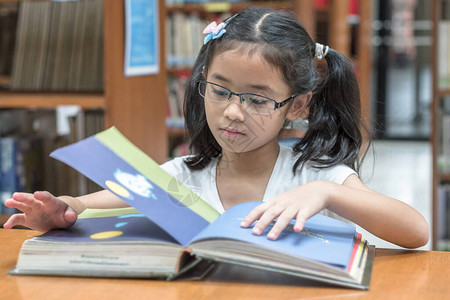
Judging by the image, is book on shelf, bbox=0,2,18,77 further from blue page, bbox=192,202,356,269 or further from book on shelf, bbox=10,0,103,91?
blue page, bbox=192,202,356,269

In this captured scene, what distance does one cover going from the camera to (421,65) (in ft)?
20.4

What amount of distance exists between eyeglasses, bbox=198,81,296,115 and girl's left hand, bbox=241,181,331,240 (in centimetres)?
22

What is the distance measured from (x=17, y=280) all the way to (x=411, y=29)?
19.3 feet

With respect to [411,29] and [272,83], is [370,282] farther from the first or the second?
[411,29]

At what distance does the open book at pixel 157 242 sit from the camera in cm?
78

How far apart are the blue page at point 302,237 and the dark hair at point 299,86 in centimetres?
33

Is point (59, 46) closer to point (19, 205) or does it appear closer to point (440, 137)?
point (19, 205)

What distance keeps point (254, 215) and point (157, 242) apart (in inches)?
5.3

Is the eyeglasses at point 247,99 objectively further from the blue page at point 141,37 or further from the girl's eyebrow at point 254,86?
the blue page at point 141,37

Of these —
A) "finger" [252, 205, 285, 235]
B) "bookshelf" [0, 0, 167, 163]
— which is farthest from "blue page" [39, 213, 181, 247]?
"bookshelf" [0, 0, 167, 163]

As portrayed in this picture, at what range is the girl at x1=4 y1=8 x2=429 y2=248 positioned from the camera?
3.16 feet

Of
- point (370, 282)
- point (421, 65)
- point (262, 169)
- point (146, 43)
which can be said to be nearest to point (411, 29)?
point (421, 65)

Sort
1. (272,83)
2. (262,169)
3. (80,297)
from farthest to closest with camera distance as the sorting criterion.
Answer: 1. (262,169)
2. (272,83)
3. (80,297)

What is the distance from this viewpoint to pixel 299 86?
121 centimetres
